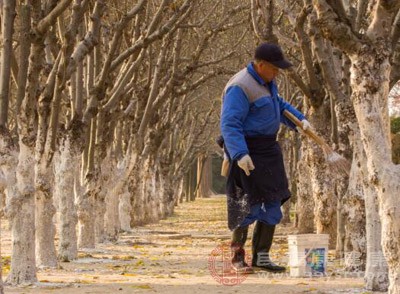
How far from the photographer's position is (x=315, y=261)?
8.91 meters

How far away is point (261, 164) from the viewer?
8383 millimetres

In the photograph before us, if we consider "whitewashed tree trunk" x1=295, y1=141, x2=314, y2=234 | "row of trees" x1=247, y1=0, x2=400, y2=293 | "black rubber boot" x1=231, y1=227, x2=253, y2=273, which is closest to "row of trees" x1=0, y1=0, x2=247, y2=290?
"black rubber boot" x1=231, y1=227, x2=253, y2=273

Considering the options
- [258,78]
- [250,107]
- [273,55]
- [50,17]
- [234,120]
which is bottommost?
[234,120]

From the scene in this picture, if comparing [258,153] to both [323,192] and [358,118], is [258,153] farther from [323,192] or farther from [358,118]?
[323,192]

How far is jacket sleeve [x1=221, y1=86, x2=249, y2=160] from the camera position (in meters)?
7.85

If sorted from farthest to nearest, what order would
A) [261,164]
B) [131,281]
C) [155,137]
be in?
[155,137], [131,281], [261,164]

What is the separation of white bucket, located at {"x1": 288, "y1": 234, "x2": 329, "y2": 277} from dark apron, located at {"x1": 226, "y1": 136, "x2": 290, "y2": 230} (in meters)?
0.45

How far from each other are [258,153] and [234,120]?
504mm

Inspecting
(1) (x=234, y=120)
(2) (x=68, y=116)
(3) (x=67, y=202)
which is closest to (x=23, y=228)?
(1) (x=234, y=120)

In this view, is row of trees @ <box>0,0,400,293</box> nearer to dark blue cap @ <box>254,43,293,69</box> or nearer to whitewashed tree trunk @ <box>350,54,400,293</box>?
whitewashed tree trunk @ <box>350,54,400,293</box>

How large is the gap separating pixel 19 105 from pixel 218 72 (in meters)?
14.1

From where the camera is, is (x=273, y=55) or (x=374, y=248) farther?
(x=273, y=55)

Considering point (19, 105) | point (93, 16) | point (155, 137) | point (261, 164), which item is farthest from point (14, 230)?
point (155, 137)

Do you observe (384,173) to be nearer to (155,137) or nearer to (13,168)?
(13,168)
